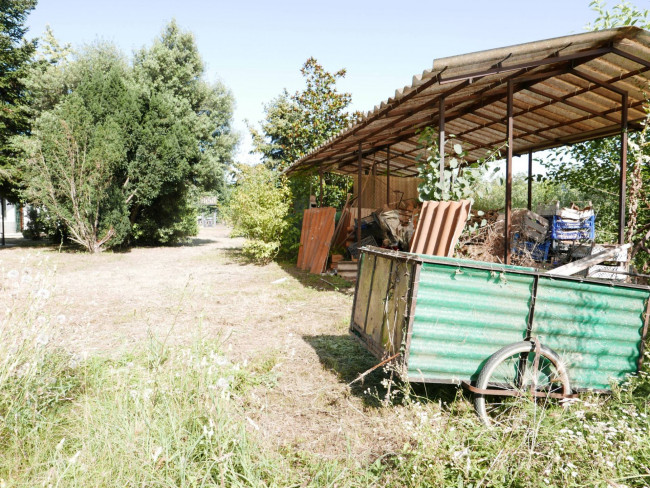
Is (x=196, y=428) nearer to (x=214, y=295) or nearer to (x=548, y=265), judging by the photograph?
(x=214, y=295)

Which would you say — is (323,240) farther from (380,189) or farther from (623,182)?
(623,182)

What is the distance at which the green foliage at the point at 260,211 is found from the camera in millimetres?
12312

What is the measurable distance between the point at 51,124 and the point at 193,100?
10.7m

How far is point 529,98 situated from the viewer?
725 cm

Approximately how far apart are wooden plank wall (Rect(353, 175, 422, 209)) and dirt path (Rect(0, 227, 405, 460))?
11.2ft

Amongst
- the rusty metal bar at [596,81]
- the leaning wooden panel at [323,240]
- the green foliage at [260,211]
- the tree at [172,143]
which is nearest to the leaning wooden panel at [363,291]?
the rusty metal bar at [596,81]

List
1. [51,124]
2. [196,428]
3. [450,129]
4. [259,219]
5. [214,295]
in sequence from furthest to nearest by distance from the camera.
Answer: [51,124], [259,219], [450,129], [214,295], [196,428]

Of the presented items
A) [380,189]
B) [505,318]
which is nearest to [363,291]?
[505,318]

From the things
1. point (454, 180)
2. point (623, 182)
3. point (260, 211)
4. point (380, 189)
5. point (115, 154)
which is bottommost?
point (260, 211)

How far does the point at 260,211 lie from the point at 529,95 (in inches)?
307

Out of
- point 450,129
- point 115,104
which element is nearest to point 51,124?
point 115,104

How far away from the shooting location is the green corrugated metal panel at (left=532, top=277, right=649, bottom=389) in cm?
302

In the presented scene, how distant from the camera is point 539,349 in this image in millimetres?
2912

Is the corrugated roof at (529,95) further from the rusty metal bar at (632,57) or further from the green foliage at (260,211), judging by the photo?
the green foliage at (260,211)
